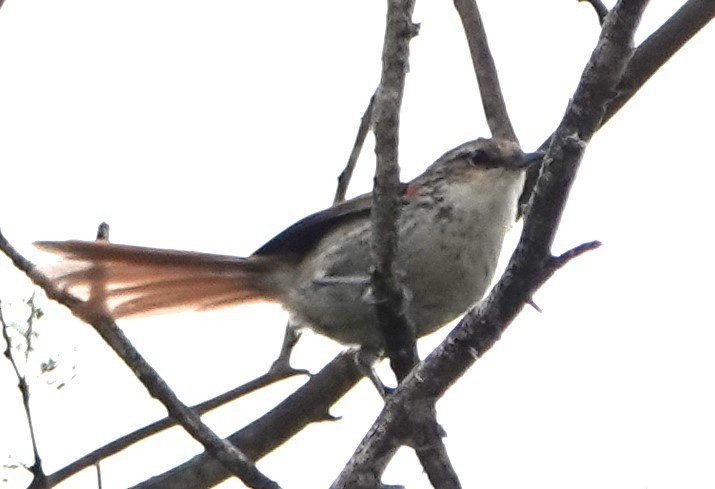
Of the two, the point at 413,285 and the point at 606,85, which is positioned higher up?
the point at 413,285

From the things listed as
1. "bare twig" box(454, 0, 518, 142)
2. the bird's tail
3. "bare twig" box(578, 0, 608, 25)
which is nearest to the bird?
the bird's tail

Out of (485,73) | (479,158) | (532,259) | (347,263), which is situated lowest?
(532,259)

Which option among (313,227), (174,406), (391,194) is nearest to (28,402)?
(174,406)

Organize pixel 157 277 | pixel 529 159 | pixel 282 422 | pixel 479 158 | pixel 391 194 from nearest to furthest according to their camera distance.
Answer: pixel 391 194 < pixel 282 422 < pixel 529 159 < pixel 479 158 < pixel 157 277

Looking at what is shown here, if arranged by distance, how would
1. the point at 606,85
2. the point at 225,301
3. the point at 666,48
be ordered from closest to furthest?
the point at 606,85 < the point at 666,48 < the point at 225,301

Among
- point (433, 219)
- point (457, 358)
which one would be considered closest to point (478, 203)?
point (433, 219)

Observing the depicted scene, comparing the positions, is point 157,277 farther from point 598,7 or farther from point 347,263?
point 598,7

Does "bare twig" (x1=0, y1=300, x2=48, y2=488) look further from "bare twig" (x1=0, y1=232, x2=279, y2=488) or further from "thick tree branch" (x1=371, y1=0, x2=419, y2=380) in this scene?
"thick tree branch" (x1=371, y1=0, x2=419, y2=380)

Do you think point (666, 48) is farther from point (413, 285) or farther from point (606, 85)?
point (606, 85)
